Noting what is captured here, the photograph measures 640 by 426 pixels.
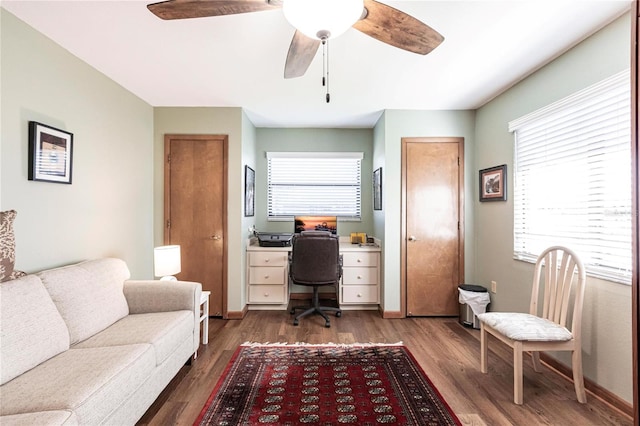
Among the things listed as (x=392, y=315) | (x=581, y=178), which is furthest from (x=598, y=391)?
(x=392, y=315)

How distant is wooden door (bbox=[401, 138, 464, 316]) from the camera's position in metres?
3.54

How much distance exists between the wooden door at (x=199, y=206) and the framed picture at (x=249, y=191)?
29 cm

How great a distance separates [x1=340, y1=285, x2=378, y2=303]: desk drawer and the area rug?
101 cm

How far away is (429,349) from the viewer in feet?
9.02

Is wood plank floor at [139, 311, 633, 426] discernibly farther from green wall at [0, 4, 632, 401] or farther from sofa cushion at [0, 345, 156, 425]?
sofa cushion at [0, 345, 156, 425]

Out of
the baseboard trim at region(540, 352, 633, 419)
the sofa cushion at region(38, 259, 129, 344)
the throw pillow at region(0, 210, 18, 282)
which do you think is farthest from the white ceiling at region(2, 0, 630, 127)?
the baseboard trim at region(540, 352, 633, 419)

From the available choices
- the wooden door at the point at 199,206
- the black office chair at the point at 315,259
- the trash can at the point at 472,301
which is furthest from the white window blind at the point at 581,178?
the wooden door at the point at 199,206

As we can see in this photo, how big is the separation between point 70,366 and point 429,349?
2.64 metres

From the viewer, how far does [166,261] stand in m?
2.79

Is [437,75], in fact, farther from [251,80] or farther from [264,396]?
[264,396]

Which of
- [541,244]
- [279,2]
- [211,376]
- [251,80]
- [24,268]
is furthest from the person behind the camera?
[251,80]

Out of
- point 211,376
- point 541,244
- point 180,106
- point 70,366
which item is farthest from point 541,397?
point 180,106

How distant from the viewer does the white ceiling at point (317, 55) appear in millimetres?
1804

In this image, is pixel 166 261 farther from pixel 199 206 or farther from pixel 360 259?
pixel 360 259
